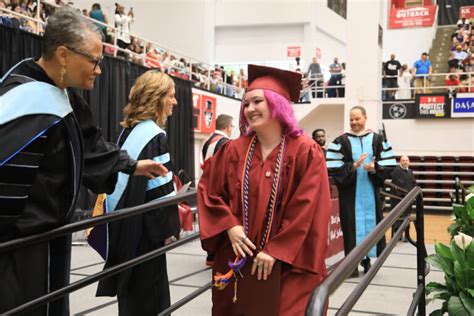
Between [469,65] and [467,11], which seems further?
[467,11]

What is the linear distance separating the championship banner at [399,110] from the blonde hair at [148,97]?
13625 mm

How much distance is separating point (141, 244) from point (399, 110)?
45.8ft

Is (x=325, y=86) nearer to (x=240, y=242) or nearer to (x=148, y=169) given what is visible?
(x=148, y=169)

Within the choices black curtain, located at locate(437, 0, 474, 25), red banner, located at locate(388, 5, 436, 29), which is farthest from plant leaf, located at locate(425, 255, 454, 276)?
black curtain, located at locate(437, 0, 474, 25)

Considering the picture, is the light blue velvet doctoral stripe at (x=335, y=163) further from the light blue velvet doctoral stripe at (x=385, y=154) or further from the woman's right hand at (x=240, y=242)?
the woman's right hand at (x=240, y=242)

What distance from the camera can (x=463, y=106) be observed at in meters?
15.0

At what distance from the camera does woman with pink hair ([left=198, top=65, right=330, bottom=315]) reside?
7.18ft

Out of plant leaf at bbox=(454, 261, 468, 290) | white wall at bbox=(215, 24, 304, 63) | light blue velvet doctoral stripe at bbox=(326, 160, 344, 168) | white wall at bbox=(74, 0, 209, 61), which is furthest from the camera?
white wall at bbox=(215, 24, 304, 63)

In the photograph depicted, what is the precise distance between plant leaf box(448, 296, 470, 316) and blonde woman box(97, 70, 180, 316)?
1.48 m

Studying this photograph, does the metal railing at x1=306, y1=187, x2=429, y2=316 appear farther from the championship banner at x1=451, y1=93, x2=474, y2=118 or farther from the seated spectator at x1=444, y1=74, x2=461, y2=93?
the seated spectator at x1=444, y1=74, x2=461, y2=93

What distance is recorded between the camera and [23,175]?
184 cm

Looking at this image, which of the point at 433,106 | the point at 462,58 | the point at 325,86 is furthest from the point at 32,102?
the point at 462,58

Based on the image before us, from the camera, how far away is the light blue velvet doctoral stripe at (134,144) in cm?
290

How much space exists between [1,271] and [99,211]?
137 centimetres
